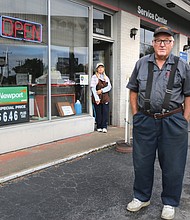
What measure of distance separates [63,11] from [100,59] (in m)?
2.12

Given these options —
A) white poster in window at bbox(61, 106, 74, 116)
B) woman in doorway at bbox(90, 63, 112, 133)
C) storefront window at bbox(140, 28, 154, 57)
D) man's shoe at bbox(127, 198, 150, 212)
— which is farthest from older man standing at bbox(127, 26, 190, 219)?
storefront window at bbox(140, 28, 154, 57)

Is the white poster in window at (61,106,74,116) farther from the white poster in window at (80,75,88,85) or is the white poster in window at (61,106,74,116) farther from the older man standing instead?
the older man standing

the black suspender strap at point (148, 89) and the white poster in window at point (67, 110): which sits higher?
the black suspender strap at point (148, 89)

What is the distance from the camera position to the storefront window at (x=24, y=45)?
562 cm

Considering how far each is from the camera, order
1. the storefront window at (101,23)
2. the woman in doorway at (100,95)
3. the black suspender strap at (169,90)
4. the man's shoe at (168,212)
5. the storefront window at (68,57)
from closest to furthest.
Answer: the black suspender strap at (169,90) → the man's shoe at (168,212) → the storefront window at (68,57) → the woman in doorway at (100,95) → the storefront window at (101,23)

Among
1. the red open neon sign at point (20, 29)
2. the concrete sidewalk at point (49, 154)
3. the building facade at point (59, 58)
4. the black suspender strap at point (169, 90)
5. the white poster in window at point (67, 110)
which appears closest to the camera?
the black suspender strap at point (169, 90)

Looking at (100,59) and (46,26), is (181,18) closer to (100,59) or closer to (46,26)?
(100,59)

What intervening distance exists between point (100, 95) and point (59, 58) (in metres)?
1.48

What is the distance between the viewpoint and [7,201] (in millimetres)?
3613

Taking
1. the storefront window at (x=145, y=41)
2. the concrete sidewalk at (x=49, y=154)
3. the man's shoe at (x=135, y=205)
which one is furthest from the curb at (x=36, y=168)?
the storefront window at (x=145, y=41)

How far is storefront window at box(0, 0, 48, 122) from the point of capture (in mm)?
5617

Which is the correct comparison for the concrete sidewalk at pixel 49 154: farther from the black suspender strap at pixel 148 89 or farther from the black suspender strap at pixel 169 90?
the black suspender strap at pixel 169 90

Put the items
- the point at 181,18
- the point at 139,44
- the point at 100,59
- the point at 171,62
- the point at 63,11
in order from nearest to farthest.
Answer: the point at 171,62 → the point at 63,11 → the point at 100,59 → the point at 139,44 → the point at 181,18

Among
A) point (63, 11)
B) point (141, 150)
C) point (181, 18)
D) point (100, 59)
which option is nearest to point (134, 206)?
point (141, 150)
